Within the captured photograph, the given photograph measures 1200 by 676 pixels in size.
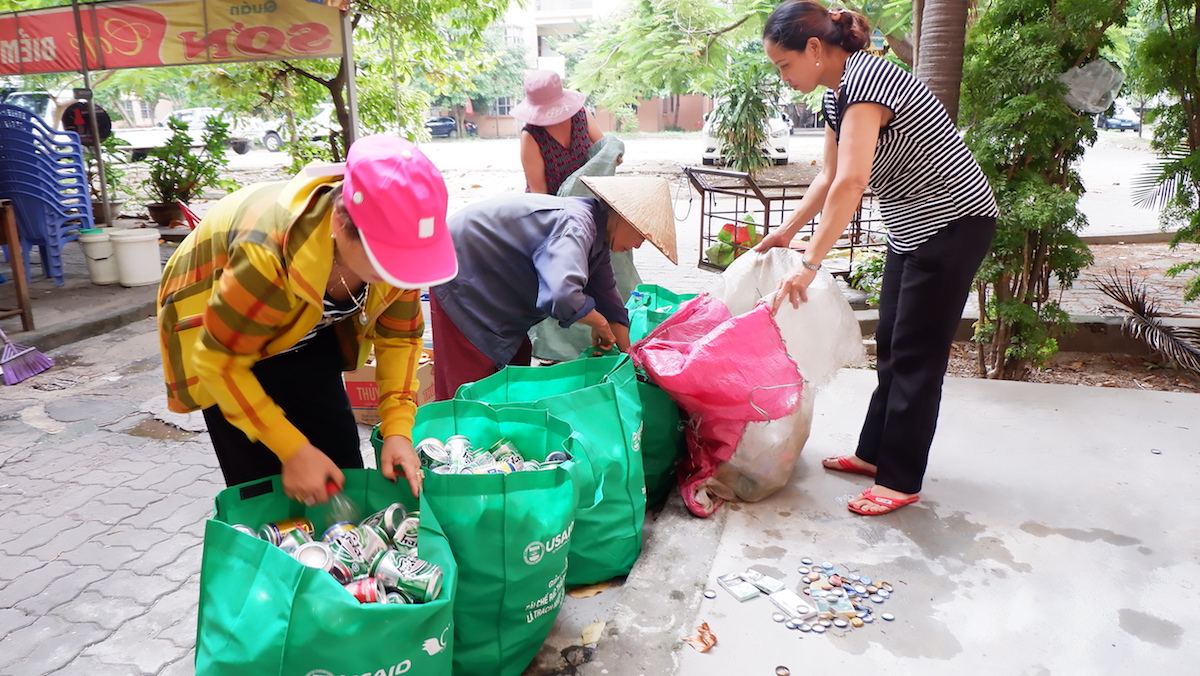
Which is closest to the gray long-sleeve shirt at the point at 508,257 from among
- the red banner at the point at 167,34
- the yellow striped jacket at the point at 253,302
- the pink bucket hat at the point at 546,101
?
the yellow striped jacket at the point at 253,302

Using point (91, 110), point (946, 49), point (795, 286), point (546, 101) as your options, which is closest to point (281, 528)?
point (795, 286)

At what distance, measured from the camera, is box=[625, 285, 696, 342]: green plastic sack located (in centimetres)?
330

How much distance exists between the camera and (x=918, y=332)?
255 centimetres

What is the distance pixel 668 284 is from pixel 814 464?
3.75 meters

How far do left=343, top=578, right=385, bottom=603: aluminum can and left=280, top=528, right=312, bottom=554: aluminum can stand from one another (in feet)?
0.47

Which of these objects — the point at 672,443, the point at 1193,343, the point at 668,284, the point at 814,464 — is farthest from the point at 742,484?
the point at 668,284

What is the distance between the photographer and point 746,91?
38.5 ft

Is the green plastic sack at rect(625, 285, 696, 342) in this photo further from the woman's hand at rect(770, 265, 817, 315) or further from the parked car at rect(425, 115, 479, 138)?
the parked car at rect(425, 115, 479, 138)

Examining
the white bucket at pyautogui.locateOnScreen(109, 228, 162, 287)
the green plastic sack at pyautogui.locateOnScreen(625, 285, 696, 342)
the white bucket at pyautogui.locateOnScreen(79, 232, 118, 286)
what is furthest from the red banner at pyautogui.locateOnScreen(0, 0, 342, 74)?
the green plastic sack at pyautogui.locateOnScreen(625, 285, 696, 342)

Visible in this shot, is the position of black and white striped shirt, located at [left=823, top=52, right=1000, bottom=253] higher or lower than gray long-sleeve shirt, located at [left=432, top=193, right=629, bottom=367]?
higher

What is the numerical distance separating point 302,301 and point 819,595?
1.58m

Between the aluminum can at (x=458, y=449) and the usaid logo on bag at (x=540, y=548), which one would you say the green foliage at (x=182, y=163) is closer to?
the aluminum can at (x=458, y=449)

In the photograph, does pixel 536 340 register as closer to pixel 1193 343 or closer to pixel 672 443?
pixel 672 443

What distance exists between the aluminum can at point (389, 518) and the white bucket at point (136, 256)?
5.70m
